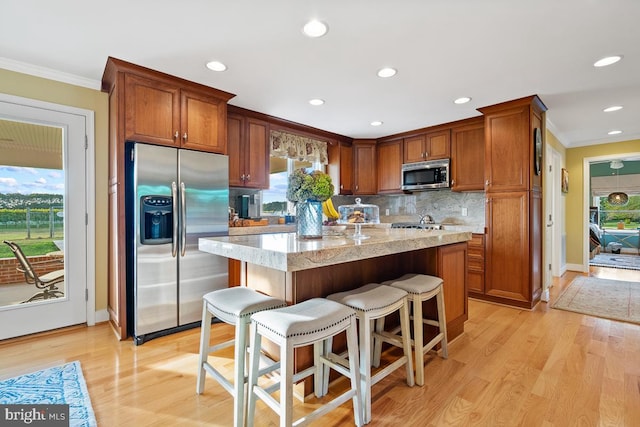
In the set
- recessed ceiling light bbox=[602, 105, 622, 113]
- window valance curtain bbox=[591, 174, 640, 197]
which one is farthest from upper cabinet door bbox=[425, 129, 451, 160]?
window valance curtain bbox=[591, 174, 640, 197]

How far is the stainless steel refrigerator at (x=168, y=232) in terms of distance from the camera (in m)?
2.55

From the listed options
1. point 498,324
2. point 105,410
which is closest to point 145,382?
point 105,410

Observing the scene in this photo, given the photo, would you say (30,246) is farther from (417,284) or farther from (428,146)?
(428,146)

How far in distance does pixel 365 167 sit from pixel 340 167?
0.49 m

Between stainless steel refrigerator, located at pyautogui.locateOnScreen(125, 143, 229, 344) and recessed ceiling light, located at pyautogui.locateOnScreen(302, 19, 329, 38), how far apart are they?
1462 mm

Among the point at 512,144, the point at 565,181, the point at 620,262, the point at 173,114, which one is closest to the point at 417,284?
the point at 512,144

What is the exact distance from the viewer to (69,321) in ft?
9.21

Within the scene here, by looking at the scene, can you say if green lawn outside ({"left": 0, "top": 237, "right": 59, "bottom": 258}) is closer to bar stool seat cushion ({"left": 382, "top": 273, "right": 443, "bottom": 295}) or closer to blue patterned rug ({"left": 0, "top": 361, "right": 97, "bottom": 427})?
blue patterned rug ({"left": 0, "top": 361, "right": 97, "bottom": 427})

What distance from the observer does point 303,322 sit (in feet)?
4.28

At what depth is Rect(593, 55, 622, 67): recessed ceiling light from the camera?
238 centimetres

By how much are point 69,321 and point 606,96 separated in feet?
18.7

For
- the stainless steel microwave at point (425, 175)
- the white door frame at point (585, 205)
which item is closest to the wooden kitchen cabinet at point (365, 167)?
the stainless steel microwave at point (425, 175)

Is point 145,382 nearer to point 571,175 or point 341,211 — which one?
point 341,211

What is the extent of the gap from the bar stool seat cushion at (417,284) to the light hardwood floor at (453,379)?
0.58m
